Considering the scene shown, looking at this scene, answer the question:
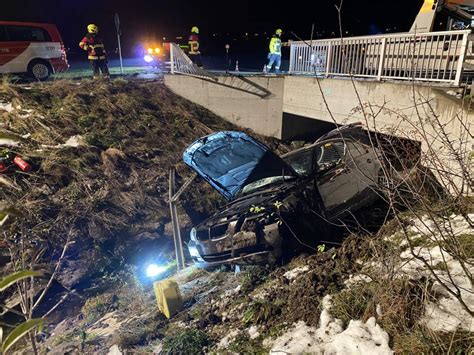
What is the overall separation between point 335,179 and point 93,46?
29.2 ft

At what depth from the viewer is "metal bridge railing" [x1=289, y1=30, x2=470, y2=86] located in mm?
5253

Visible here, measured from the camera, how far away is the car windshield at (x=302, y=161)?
5302 millimetres

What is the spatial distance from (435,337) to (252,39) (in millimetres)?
25039

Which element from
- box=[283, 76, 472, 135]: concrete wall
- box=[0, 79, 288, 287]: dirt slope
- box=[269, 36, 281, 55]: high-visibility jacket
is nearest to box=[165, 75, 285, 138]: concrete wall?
box=[0, 79, 288, 287]: dirt slope

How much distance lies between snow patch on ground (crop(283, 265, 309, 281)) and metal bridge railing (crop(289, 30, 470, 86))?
2.76m

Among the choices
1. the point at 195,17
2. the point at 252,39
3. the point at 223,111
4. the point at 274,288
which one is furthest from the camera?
the point at 195,17

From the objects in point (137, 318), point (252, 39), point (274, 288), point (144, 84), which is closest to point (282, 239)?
point (274, 288)

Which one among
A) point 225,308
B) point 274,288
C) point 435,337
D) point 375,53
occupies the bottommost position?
point 225,308

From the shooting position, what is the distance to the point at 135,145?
846 cm

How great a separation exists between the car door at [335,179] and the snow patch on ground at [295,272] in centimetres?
86

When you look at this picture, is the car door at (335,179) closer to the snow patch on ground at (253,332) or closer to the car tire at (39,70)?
the snow patch on ground at (253,332)

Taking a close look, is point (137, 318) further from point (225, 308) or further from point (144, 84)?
point (144, 84)

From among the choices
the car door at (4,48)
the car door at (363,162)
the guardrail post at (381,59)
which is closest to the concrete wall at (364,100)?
the guardrail post at (381,59)

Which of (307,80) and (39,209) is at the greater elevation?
(307,80)
